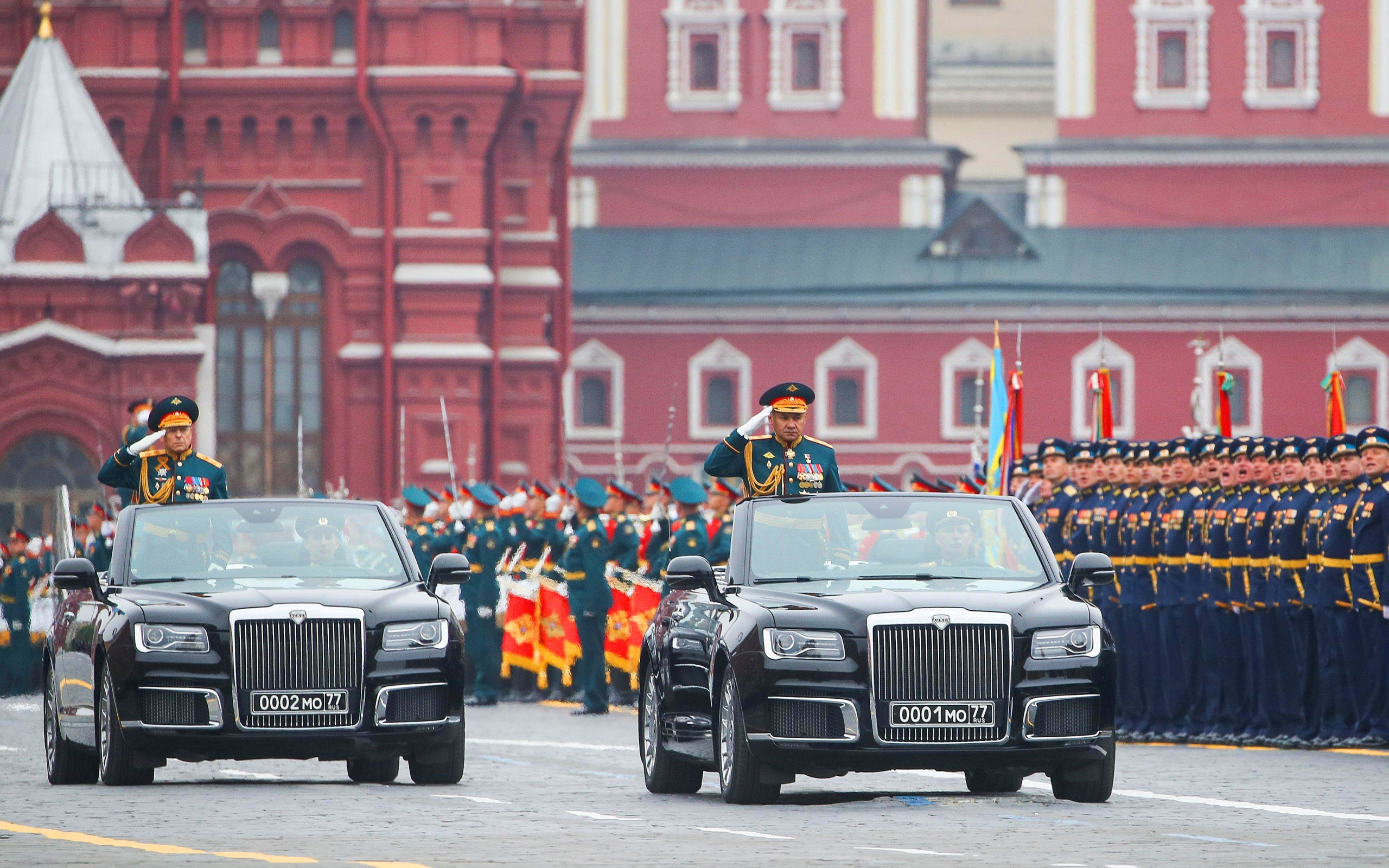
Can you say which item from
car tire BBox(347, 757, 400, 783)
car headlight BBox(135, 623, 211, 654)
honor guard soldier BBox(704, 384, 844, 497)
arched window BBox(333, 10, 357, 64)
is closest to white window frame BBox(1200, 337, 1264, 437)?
arched window BBox(333, 10, 357, 64)

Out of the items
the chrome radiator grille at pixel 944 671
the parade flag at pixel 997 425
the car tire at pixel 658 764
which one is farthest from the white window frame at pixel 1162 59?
the chrome radiator grille at pixel 944 671

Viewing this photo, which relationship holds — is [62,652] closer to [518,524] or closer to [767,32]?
[518,524]

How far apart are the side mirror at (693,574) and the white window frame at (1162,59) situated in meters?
55.1

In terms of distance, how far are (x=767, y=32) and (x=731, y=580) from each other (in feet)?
185

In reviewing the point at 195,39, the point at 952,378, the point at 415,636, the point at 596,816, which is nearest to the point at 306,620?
the point at 415,636

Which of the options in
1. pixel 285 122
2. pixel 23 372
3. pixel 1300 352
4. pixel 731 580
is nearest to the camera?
pixel 731 580

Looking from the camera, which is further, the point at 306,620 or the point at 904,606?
the point at 306,620

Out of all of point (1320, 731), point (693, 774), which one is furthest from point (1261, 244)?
point (693, 774)

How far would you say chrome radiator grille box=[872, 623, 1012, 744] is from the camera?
11906mm

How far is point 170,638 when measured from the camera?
12930 millimetres

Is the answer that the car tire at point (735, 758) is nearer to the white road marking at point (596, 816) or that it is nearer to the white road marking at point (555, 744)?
the white road marking at point (596, 816)

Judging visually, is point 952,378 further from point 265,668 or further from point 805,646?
point 805,646

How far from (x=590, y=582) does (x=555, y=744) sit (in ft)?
15.8

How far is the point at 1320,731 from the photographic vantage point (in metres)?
16.7
